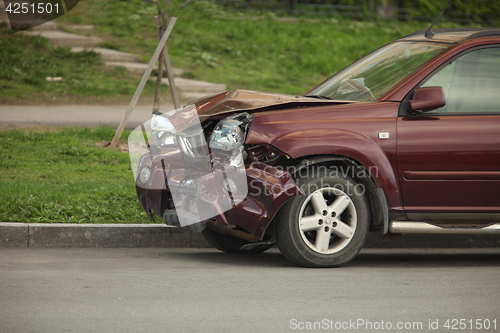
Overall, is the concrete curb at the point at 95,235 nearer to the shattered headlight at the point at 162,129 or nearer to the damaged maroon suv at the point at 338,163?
the damaged maroon suv at the point at 338,163

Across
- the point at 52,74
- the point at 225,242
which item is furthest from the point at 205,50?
the point at 225,242

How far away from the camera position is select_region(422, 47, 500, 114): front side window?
17.2 feet

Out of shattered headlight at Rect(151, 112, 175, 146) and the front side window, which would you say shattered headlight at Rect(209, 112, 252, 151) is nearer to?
shattered headlight at Rect(151, 112, 175, 146)

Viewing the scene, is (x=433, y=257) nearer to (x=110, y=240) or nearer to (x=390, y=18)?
(x=110, y=240)

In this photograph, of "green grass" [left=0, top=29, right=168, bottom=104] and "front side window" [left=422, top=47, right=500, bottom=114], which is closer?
"front side window" [left=422, top=47, right=500, bottom=114]

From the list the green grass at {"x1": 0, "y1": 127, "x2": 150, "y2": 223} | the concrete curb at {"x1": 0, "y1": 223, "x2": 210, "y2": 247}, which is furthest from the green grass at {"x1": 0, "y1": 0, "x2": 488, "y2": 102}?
the concrete curb at {"x1": 0, "y1": 223, "x2": 210, "y2": 247}

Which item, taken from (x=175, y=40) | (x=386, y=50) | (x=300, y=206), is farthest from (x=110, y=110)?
(x=300, y=206)

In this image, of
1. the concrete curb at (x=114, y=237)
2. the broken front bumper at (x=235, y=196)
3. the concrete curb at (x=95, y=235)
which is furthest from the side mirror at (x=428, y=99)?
the concrete curb at (x=95, y=235)

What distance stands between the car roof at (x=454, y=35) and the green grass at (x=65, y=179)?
3.10 meters

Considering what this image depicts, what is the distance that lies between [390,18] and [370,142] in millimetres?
16878

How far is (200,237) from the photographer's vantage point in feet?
20.4

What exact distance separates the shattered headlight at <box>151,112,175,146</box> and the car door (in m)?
1.76

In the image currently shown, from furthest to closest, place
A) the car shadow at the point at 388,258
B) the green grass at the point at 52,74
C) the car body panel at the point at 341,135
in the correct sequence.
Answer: the green grass at the point at 52,74, the car shadow at the point at 388,258, the car body panel at the point at 341,135

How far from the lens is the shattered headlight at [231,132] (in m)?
4.91
